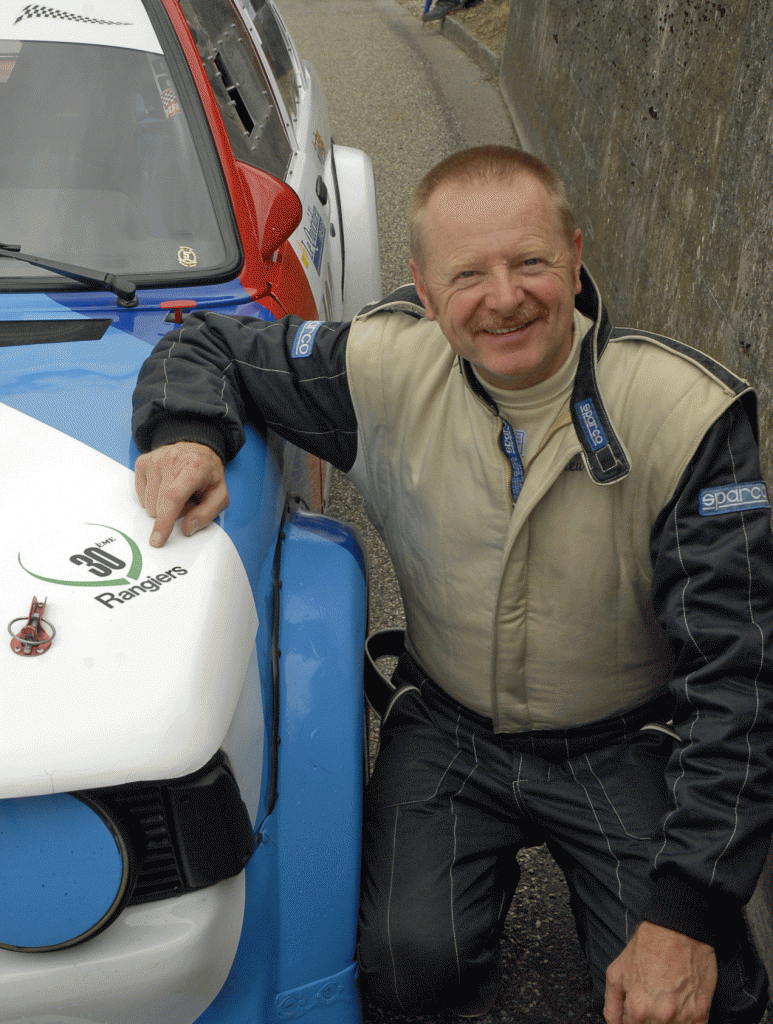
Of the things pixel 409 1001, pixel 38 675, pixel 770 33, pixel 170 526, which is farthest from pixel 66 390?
pixel 770 33

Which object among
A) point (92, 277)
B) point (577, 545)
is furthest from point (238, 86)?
point (577, 545)

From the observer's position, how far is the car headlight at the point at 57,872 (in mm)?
1258

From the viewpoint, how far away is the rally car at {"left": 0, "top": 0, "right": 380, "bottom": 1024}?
128 cm

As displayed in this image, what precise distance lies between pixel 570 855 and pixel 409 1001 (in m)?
0.38

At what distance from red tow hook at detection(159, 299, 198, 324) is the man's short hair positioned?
0.61 meters

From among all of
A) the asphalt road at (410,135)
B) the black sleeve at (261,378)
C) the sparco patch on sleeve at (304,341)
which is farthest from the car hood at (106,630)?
the asphalt road at (410,135)

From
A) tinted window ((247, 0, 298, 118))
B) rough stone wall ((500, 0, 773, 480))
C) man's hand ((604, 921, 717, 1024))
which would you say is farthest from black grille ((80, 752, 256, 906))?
tinted window ((247, 0, 298, 118))

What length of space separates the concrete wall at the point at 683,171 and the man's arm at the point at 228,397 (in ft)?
3.56

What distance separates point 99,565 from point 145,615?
13 centimetres

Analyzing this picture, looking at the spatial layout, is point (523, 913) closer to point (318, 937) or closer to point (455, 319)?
point (318, 937)

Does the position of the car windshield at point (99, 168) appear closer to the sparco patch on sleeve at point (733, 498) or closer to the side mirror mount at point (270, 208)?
the side mirror mount at point (270, 208)

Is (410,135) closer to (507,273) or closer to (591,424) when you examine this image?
(507,273)

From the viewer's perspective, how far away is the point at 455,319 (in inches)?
67.4

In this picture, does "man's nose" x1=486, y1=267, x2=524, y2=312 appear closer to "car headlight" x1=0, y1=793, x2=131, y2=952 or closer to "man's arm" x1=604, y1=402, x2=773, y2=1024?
"man's arm" x1=604, y1=402, x2=773, y2=1024
